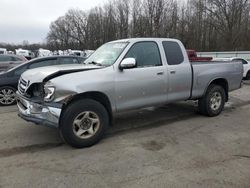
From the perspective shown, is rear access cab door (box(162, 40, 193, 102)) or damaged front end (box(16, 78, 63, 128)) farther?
rear access cab door (box(162, 40, 193, 102))

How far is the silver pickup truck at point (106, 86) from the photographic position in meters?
4.58

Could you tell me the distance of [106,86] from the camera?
495 centimetres

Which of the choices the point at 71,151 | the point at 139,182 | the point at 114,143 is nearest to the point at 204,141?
the point at 114,143

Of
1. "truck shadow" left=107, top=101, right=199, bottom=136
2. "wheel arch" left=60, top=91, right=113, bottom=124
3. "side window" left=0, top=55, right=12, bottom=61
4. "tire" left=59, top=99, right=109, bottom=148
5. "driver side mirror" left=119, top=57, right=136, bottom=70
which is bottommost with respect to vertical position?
"truck shadow" left=107, top=101, right=199, bottom=136

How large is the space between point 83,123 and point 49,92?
791 mm

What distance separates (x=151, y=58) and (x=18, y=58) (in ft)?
31.6

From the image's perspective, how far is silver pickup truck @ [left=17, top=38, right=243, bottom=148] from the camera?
15.0 feet

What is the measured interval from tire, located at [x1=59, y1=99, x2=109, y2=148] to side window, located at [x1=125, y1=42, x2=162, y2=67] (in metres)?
1.26

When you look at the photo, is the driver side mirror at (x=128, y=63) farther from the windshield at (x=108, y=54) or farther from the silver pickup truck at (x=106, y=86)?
the windshield at (x=108, y=54)

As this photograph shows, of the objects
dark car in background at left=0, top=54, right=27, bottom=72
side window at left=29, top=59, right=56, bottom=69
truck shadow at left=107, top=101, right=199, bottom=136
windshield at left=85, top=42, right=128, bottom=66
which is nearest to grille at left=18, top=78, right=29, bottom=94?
windshield at left=85, top=42, right=128, bottom=66

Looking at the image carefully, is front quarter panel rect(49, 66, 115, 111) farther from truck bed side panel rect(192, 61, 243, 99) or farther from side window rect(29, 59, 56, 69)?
side window rect(29, 59, 56, 69)

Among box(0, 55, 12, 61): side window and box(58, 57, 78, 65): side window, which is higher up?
box(0, 55, 12, 61): side window

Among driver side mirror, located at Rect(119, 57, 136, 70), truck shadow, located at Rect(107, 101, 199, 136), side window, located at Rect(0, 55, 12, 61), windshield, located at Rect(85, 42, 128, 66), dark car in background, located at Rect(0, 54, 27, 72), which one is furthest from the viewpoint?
side window, located at Rect(0, 55, 12, 61)

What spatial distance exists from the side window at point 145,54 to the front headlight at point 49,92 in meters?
1.62
